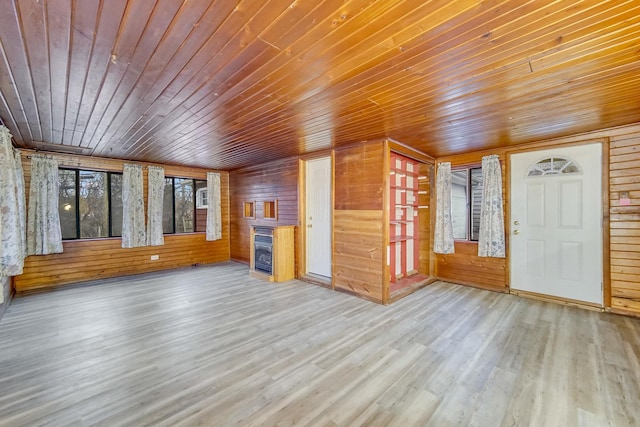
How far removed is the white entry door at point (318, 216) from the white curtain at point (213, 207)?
9.44ft

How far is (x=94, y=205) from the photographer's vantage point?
6.00 meters

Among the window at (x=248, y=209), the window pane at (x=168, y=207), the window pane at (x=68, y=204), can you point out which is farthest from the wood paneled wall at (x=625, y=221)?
the window pane at (x=68, y=204)

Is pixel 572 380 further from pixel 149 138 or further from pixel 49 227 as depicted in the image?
pixel 49 227

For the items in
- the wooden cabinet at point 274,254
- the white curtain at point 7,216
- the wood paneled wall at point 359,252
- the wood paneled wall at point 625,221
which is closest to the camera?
the white curtain at point 7,216

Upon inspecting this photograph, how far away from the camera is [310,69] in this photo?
1961 millimetres

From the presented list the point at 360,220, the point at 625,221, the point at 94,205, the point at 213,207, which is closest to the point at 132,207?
the point at 94,205

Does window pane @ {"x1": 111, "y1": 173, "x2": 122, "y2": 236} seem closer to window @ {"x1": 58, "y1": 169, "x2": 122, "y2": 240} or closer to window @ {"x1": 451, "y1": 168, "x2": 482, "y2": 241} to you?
window @ {"x1": 58, "y1": 169, "x2": 122, "y2": 240}

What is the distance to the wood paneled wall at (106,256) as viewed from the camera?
185 inches

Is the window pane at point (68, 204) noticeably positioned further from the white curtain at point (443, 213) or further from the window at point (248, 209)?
the white curtain at point (443, 213)

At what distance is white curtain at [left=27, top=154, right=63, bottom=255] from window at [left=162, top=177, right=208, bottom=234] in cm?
189

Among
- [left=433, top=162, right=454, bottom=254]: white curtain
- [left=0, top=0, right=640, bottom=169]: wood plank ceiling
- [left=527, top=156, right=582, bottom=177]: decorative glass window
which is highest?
[left=0, top=0, right=640, bottom=169]: wood plank ceiling

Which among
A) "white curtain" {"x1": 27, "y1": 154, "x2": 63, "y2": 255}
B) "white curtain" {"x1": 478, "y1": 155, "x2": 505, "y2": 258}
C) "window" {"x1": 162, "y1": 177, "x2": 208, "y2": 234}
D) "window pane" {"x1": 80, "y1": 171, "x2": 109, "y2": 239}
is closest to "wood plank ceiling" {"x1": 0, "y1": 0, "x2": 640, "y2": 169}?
"white curtain" {"x1": 478, "y1": 155, "x2": 505, "y2": 258}

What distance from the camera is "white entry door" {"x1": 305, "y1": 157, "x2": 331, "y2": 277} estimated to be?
484 cm

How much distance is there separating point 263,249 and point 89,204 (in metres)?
4.23
